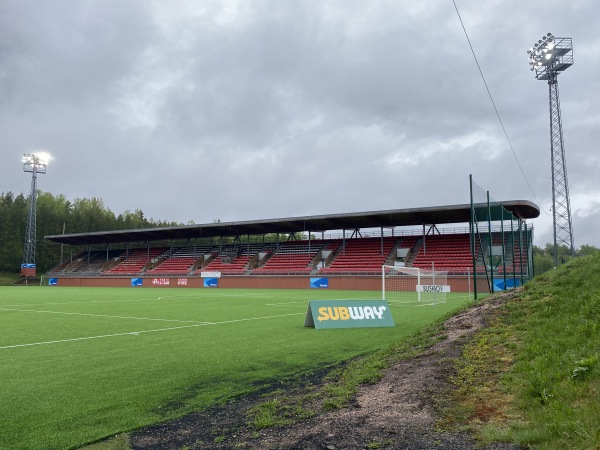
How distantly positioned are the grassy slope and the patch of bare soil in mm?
314

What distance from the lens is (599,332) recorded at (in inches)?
216

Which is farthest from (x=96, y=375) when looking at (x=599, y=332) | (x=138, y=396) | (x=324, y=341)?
(x=599, y=332)

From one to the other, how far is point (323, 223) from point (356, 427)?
4660 cm

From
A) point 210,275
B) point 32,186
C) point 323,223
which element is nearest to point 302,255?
point 323,223

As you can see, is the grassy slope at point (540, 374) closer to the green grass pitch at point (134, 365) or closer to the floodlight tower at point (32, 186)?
the green grass pitch at point (134, 365)

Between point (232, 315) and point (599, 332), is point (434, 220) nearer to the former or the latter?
point (232, 315)

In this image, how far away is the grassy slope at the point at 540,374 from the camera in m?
3.97

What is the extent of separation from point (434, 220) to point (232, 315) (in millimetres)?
34561

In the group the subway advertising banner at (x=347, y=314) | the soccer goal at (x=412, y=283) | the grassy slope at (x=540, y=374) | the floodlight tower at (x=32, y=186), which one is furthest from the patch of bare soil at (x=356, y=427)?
the floodlight tower at (x=32, y=186)

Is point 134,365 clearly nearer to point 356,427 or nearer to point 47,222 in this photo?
point 356,427

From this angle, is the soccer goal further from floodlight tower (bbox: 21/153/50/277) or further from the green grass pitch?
floodlight tower (bbox: 21/153/50/277)

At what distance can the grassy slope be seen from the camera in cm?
397

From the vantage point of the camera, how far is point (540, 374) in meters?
5.11

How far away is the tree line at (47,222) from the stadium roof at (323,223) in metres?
14.6
